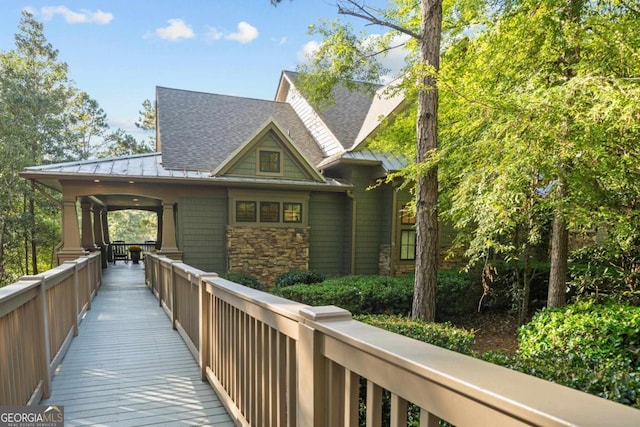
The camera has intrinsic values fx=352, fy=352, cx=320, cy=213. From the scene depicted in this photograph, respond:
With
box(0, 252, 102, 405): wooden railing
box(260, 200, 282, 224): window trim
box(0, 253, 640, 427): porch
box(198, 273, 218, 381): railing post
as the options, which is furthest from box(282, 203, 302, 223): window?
box(198, 273, 218, 381): railing post

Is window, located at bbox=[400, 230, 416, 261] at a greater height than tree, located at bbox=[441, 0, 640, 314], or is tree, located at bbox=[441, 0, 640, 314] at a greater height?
tree, located at bbox=[441, 0, 640, 314]

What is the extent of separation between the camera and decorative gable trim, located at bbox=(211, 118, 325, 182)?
1021cm

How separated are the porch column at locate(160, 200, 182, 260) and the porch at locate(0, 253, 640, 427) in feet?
11.8

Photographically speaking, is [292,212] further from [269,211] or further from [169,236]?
[169,236]

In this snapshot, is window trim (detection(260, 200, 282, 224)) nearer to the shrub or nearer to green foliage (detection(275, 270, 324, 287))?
green foliage (detection(275, 270, 324, 287))

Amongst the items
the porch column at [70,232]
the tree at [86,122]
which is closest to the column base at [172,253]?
the porch column at [70,232]

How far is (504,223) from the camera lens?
187 inches

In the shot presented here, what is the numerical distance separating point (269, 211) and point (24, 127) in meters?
14.2

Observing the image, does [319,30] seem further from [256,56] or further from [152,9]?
[256,56]

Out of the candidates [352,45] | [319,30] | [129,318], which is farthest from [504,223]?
[129,318]

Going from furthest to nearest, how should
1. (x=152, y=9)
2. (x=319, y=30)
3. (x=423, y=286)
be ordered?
1. (x=152, y=9)
2. (x=319, y=30)
3. (x=423, y=286)

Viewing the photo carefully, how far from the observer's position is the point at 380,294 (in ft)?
23.5

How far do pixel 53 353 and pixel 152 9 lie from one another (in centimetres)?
1543

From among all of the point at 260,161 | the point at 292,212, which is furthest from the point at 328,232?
the point at 260,161
